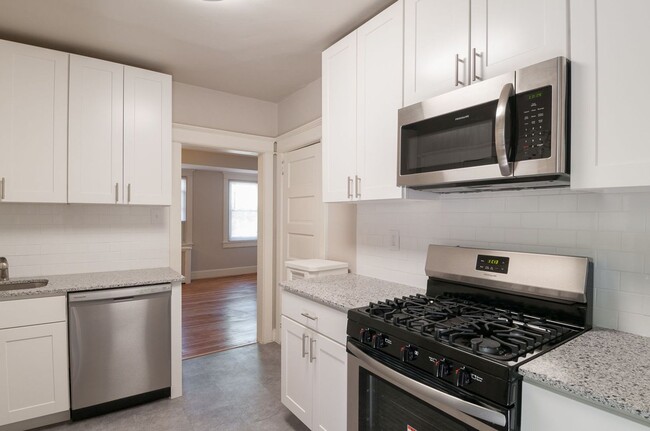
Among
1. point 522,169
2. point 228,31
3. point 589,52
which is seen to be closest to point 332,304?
point 522,169

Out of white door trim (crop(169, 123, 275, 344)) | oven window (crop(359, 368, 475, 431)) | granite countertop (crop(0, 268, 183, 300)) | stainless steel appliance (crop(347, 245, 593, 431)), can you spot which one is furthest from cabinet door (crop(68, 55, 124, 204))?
oven window (crop(359, 368, 475, 431))

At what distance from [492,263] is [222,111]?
2870mm

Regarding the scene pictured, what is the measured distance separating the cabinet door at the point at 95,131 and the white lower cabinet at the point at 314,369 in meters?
1.60

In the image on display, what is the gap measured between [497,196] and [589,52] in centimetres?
74

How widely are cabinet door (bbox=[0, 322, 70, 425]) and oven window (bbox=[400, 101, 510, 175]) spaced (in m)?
2.40

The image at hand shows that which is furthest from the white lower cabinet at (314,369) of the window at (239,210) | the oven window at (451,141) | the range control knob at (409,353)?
the window at (239,210)

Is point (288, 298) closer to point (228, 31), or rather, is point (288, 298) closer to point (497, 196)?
point (497, 196)

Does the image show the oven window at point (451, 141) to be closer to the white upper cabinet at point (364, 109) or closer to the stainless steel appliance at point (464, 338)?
the white upper cabinet at point (364, 109)

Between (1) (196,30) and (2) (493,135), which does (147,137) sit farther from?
(2) (493,135)

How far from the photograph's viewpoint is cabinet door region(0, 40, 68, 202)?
2297mm

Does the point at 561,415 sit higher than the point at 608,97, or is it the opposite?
the point at 608,97

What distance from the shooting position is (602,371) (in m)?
1.02

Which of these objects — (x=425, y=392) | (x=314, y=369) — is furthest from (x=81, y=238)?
(x=425, y=392)

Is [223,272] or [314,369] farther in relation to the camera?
[223,272]
